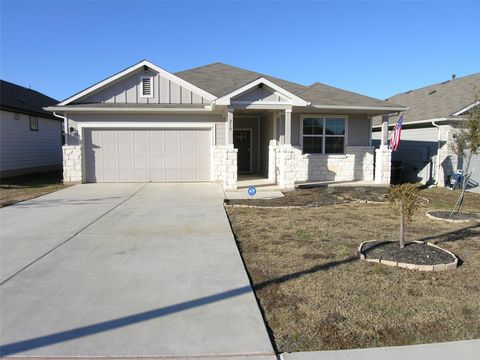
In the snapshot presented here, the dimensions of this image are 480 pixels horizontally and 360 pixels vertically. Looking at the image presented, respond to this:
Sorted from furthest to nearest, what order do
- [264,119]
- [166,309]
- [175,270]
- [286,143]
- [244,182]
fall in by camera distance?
[264,119]
[244,182]
[286,143]
[175,270]
[166,309]

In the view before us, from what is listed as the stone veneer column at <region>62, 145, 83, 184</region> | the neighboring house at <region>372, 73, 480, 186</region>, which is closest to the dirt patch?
the neighboring house at <region>372, 73, 480, 186</region>

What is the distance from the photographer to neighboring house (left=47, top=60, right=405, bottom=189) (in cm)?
1566

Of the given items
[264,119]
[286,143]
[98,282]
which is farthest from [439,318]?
[264,119]

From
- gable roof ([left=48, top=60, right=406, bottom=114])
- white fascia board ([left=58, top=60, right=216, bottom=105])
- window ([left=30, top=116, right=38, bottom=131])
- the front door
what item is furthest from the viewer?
window ([left=30, top=116, right=38, bottom=131])

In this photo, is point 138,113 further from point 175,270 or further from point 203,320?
point 203,320

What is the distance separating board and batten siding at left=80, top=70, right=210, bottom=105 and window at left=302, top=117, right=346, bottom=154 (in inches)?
169

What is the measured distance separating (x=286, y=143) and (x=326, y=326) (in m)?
10.1

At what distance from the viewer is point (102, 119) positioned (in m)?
15.8

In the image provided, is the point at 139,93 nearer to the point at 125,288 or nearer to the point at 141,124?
the point at 141,124

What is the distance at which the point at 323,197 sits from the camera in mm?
12391

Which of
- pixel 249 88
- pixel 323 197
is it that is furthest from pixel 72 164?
pixel 323 197

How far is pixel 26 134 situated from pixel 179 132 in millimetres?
9271

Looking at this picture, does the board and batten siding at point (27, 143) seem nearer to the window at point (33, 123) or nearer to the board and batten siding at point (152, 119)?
the window at point (33, 123)

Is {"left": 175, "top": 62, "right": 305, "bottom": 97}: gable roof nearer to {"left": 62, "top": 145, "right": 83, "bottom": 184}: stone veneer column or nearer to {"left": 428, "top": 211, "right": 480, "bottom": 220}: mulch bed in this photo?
{"left": 62, "top": 145, "right": 83, "bottom": 184}: stone veneer column
